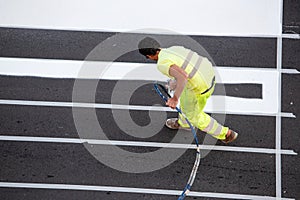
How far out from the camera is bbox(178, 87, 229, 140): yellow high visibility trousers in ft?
29.9

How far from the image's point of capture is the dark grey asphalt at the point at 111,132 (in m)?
9.62

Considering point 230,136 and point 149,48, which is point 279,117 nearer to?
point 230,136

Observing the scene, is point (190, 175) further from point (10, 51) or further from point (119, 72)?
point (10, 51)

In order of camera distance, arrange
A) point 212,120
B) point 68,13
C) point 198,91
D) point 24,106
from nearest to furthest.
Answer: point 198,91
point 212,120
point 24,106
point 68,13

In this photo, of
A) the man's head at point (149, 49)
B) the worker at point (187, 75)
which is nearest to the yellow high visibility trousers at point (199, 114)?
the worker at point (187, 75)

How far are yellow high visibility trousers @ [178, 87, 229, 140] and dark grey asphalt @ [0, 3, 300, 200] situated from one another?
0.41m

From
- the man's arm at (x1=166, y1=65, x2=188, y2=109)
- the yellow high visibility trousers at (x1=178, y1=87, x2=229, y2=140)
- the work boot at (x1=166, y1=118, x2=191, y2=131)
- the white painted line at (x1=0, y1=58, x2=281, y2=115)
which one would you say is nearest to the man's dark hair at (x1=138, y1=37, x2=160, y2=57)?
the man's arm at (x1=166, y1=65, x2=188, y2=109)

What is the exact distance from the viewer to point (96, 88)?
1062 centimetres

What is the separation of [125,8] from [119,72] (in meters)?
1.52

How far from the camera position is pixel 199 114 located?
370 inches

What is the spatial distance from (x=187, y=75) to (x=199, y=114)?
0.93 meters

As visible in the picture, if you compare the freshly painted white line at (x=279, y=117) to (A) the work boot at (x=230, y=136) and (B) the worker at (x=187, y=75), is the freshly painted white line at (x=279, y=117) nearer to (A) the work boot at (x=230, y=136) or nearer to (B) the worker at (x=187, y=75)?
(A) the work boot at (x=230, y=136)

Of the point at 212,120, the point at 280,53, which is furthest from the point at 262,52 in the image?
the point at 212,120

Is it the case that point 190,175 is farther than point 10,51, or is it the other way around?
point 10,51
